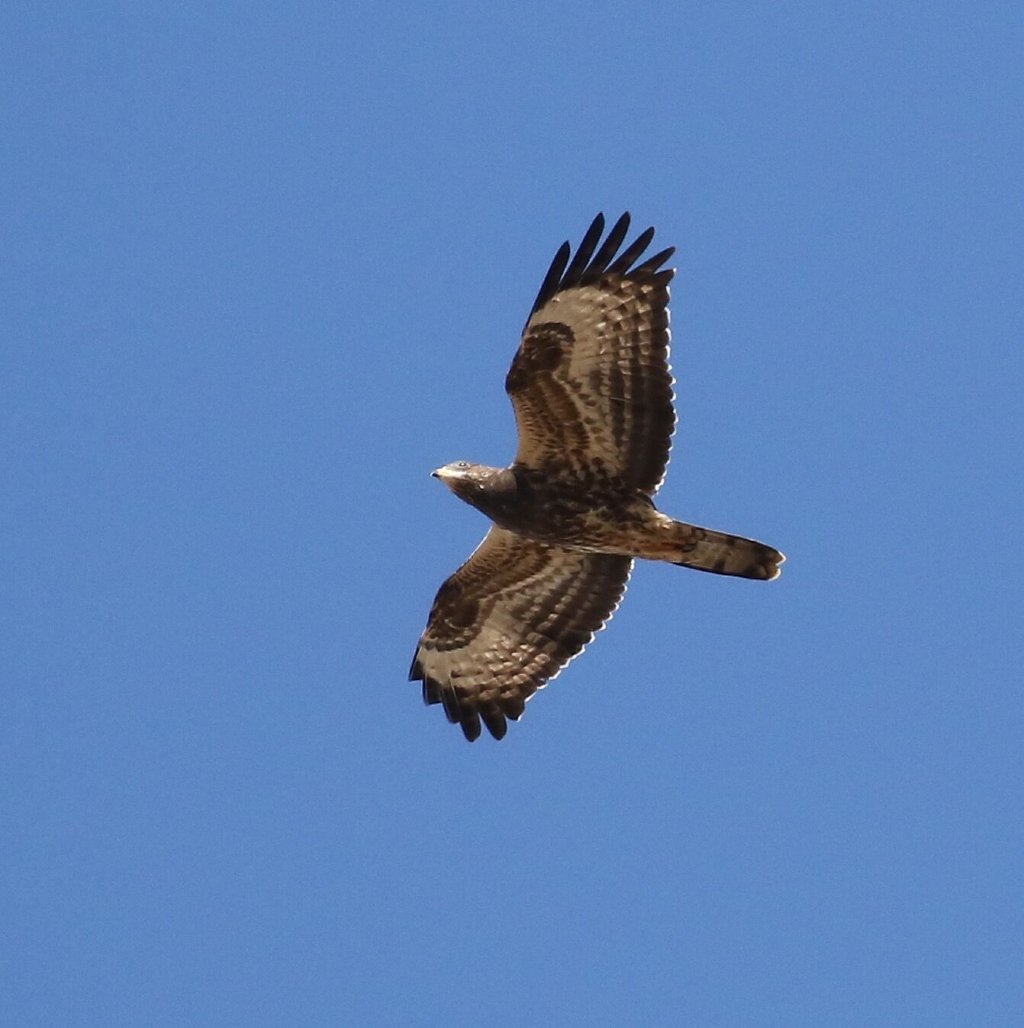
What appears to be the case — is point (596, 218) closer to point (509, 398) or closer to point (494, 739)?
point (509, 398)

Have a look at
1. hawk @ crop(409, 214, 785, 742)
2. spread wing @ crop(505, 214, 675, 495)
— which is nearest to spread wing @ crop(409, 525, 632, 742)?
hawk @ crop(409, 214, 785, 742)

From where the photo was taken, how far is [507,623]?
17.4 metres

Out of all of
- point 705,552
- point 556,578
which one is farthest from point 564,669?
point 705,552

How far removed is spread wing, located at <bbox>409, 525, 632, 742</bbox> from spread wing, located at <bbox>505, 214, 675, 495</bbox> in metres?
1.47

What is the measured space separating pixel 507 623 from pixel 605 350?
2.67m

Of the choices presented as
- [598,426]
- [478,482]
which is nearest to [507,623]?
[478,482]

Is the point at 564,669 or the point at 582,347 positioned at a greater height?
the point at 582,347

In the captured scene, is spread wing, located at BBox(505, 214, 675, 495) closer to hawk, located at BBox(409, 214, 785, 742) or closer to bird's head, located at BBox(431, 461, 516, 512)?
hawk, located at BBox(409, 214, 785, 742)

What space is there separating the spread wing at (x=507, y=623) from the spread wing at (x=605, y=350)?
57.9 inches

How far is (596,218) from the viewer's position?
15.8 m

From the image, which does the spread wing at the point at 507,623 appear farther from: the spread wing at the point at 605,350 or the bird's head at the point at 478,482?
the spread wing at the point at 605,350

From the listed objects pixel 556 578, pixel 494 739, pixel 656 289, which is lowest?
pixel 494 739

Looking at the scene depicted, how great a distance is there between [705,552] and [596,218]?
2470 millimetres

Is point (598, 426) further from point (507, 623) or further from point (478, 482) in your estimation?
point (507, 623)
